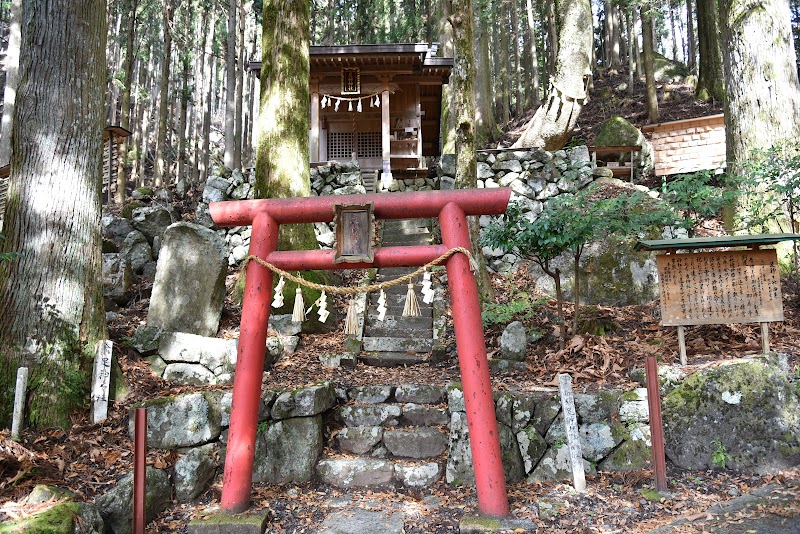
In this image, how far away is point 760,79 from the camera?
7.28m

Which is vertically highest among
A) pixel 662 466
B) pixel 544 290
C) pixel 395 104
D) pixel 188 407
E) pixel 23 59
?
pixel 395 104

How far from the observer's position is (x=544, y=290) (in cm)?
870

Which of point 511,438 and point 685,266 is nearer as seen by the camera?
point 511,438

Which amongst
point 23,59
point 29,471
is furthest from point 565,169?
point 29,471

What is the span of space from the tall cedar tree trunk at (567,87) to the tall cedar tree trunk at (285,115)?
711 cm

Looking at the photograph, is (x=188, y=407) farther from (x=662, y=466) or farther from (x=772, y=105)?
(x=772, y=105)

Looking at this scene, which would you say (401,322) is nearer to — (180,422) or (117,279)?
(180,422)

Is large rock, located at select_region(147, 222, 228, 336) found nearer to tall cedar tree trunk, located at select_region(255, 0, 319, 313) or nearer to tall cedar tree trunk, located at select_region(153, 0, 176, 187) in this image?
tall cedar tree trunk, located at select_region(255, 0, 319, 313)

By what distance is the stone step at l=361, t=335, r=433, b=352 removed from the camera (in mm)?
6973

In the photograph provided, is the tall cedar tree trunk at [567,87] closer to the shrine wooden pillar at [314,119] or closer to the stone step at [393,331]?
the shrine wooden pillar at [314,119]

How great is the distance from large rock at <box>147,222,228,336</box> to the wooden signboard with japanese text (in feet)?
17.0

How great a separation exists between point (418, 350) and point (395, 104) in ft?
35.9

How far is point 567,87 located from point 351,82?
586 centimetres

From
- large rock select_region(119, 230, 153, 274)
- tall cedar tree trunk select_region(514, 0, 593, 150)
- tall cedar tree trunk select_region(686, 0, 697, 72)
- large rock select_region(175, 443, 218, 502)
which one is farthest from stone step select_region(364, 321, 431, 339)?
tall cedar tree trunk select_region(686, 0, 697, 72)
